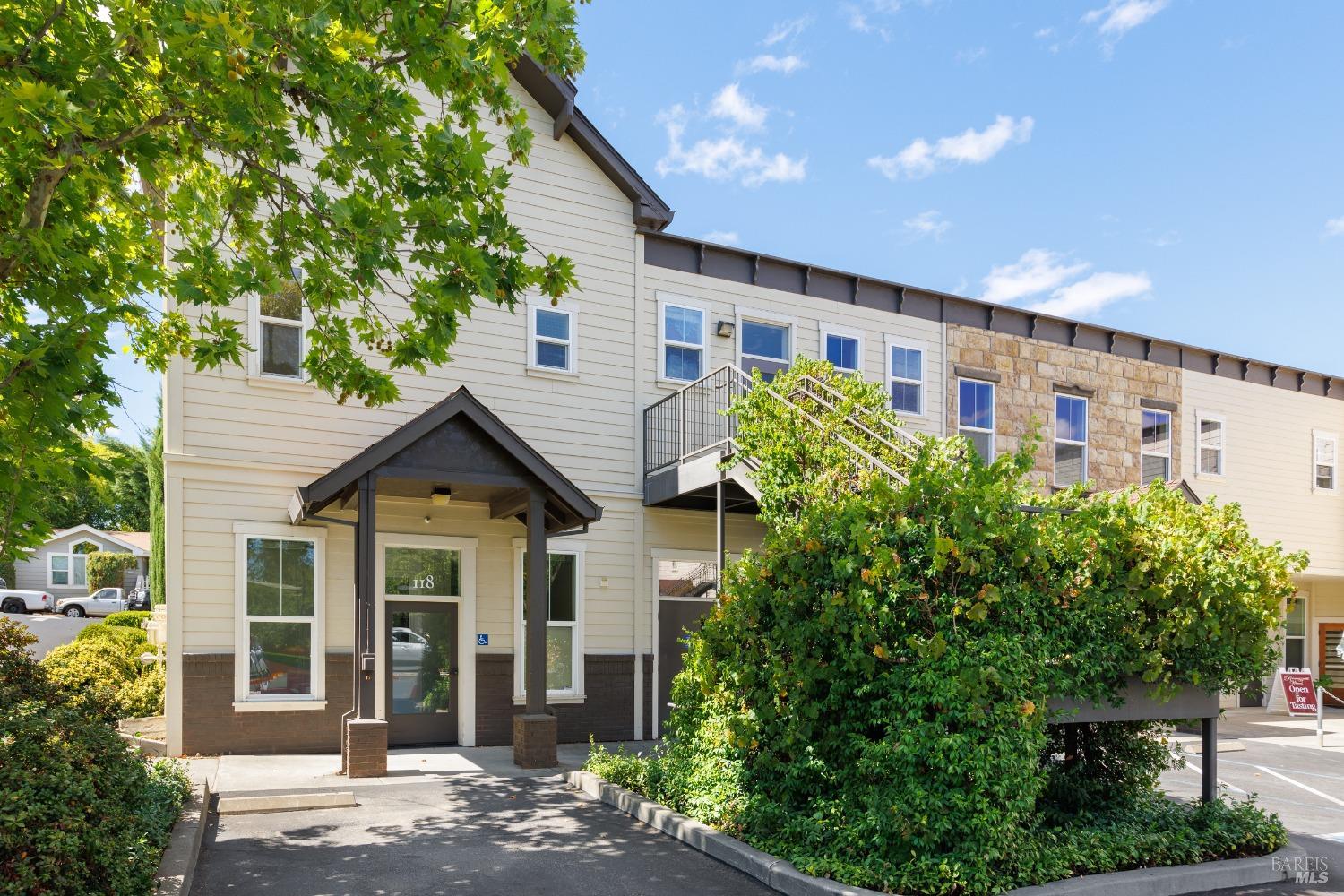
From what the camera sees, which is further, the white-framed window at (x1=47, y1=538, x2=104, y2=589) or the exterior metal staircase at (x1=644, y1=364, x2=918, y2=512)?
the white-framed window at (x1=47, y1=538, x2=104, y2=589)

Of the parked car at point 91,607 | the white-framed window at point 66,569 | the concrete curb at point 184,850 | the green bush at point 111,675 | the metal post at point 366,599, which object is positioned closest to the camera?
the concrete curb at point 184,850

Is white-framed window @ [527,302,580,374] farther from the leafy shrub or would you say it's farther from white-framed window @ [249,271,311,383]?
the leafy shrub

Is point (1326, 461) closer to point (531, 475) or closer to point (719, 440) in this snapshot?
point (719, 440)

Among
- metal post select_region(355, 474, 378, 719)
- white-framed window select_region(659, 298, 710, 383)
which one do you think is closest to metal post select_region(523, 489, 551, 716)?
metal post select_region(355, 474, 378, 719)

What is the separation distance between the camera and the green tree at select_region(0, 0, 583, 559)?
6.40 metres

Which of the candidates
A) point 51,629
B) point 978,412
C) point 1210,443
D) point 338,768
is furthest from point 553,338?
point 51,629

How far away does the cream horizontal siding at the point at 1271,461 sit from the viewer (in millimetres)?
20938

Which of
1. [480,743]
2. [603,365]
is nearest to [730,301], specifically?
[603,365]

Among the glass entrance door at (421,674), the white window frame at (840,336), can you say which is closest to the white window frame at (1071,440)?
the white window frame at (840,336)

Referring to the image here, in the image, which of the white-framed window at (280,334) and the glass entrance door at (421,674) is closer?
the white-framed window at (280,334)

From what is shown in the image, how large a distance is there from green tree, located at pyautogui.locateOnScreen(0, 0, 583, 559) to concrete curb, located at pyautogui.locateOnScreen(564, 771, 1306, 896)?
454cm

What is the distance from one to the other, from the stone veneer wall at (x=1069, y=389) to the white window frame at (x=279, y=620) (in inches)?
446

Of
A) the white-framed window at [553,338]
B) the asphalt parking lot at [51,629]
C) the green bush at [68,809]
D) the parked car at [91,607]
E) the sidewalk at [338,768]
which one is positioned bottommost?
the parked car at [91,607]

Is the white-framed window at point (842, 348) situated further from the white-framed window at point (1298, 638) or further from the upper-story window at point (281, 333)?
the white-framed window at point (1298, 638)
